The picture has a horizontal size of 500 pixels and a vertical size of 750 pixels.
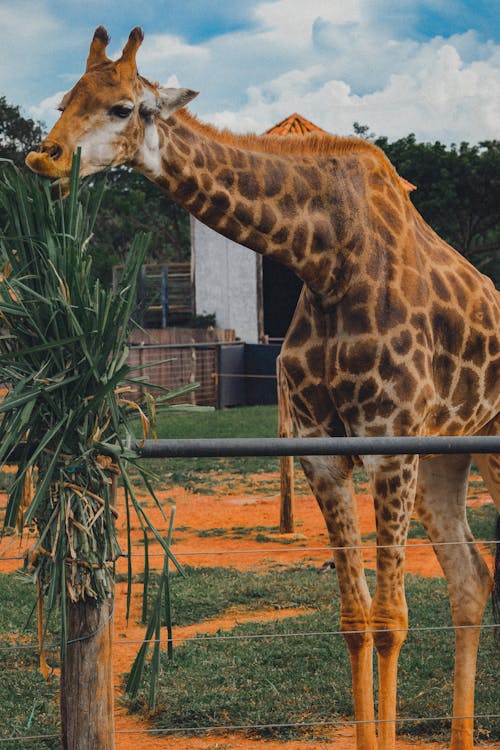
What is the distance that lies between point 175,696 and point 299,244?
2403mm

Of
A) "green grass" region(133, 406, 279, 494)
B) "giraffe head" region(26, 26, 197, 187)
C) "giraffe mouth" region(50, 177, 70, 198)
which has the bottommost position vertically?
"green grass" region(133, 406, 279, 494)

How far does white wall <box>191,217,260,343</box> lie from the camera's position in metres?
22.0

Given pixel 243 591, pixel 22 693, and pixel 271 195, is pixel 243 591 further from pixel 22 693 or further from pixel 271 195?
pixel 271 195

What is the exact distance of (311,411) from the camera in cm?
361

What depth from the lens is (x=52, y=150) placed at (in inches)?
114

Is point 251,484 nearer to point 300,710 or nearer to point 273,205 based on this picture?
point 300,710

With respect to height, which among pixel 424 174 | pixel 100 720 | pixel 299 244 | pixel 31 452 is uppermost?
pixel 424 174

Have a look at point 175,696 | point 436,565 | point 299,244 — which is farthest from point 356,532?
point 436,565

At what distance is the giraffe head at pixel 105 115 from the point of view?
2994 millimetres

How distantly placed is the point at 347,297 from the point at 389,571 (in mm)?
1001

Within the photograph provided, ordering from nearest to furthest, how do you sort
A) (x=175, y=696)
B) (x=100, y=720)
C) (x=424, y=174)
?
(x=100, y=720) < (x=175, y=696) < (x=424, y=174)

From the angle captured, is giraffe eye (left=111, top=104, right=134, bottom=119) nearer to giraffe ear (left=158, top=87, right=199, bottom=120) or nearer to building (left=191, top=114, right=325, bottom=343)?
giraffe ear (left=158, top=87, right=199, bottom=120)

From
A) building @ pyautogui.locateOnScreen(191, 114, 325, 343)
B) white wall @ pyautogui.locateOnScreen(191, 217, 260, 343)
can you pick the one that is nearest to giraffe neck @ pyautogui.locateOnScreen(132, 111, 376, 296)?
building @ pyautogui.locateOnScreen(191, 114, 325, 343)

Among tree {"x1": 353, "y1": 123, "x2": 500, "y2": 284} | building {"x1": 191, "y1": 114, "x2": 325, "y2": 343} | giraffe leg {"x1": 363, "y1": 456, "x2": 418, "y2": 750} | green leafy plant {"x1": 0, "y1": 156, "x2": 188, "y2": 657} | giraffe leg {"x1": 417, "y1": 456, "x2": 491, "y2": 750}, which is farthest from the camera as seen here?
tree {"x1": 353, "y1": 123, "x2": 500, "y2": 284}
